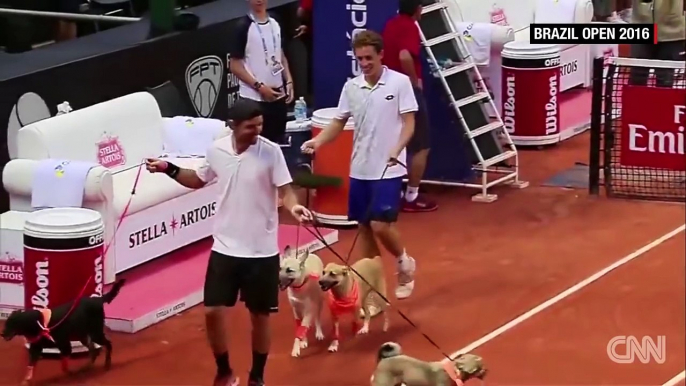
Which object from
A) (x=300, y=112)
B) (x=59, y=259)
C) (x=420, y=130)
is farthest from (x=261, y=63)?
(x=59, y=259)

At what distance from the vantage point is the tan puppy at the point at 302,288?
29.6 feet

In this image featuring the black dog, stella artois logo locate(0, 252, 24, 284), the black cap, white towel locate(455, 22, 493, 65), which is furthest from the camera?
white towel locate(455, 22, 493, 65)

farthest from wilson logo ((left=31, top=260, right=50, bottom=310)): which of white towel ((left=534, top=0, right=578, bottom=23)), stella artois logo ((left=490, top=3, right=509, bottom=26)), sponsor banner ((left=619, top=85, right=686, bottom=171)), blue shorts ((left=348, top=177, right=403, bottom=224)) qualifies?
white towel ((left=534, top=0, right=578, bottom=23))

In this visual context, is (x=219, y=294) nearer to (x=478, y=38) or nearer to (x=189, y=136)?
(x=189, y=136)

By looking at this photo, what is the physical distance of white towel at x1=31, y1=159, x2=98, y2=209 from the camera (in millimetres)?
10172

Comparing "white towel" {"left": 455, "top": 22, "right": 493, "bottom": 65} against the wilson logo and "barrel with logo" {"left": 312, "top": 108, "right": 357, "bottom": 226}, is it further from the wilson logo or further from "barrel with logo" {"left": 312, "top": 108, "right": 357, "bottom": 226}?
the wilson logo

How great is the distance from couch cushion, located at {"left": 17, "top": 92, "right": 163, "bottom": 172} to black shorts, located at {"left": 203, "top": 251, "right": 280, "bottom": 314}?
2934 millimetres

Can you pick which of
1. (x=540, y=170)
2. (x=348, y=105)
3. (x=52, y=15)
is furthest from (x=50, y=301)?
(x=540, y=170)

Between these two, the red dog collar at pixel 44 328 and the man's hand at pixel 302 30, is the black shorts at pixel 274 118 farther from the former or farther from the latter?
the red dog collar at pixel 44 328

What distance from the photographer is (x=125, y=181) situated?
11.2m

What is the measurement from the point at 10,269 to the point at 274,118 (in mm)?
3020

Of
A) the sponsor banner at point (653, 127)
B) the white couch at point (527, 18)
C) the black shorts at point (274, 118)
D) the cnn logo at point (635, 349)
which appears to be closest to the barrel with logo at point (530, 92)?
the white couch at point (527, 18)

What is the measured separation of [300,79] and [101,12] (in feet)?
7.78

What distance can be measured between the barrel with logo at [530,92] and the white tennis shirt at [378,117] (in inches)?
202
